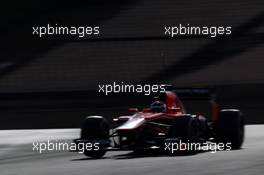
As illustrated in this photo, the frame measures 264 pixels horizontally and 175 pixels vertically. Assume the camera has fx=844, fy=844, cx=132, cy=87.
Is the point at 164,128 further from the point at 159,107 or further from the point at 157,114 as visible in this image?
the point at 159,107

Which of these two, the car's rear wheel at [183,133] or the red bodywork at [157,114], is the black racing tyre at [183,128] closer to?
the car's rear wheel at [183,133]

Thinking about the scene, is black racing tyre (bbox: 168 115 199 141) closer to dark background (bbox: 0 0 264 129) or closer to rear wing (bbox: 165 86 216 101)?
rear wing (bbox: 165 86 216 101)

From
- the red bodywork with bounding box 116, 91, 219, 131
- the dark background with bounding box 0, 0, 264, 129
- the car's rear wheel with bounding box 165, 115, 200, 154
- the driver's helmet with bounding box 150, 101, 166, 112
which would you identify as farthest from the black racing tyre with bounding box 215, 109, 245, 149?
the dark background with bounding box 0, 0, 264, 129

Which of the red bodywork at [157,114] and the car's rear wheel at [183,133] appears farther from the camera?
the red bodywork at [157,114]

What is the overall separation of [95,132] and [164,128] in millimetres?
1262

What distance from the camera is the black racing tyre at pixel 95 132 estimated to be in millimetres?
14383

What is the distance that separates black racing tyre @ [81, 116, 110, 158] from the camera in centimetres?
1438

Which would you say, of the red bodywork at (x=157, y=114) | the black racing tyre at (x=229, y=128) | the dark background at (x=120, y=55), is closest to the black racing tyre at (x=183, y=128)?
the red bodywork at (x=157, y=114)

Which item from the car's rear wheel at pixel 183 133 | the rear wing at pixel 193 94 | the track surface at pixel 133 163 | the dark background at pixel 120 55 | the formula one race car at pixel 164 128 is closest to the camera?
the track surface at pixel 133 163

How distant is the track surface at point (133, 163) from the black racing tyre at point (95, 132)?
177 mm

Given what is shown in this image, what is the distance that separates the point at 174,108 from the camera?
15180 millimetres

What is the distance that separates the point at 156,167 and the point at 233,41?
65.9 feet

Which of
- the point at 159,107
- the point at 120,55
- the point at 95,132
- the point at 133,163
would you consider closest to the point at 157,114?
the point at 159,107

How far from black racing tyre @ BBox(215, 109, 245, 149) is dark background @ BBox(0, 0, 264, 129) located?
1281cm
